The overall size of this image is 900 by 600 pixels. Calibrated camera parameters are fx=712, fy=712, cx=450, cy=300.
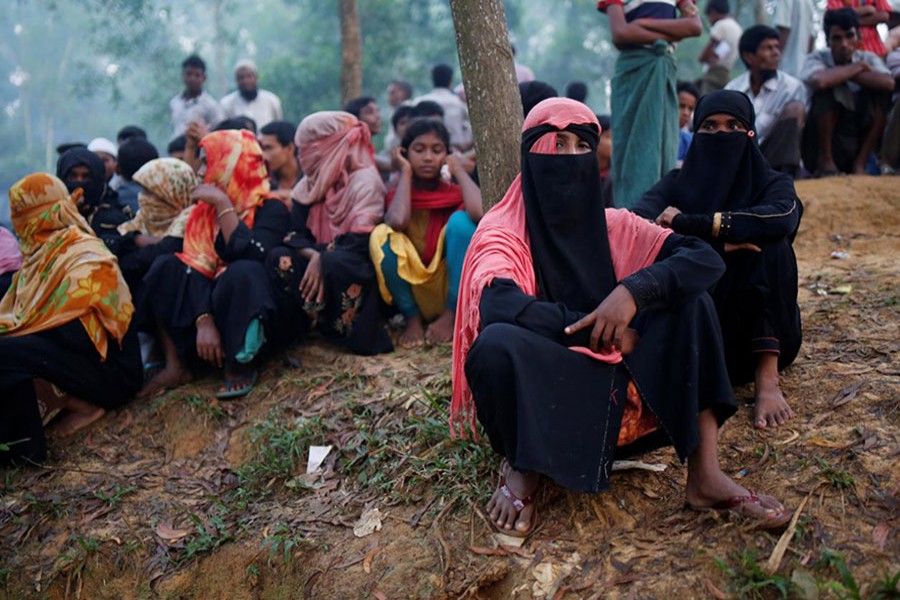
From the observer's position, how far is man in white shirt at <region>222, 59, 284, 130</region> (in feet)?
30.2

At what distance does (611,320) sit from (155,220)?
424 cm

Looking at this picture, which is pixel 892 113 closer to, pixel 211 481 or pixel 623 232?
pixel 623 232

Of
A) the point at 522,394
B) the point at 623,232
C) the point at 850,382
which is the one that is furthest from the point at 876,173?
the point at 522,394

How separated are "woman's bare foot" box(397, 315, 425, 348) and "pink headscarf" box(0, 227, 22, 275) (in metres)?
2.90

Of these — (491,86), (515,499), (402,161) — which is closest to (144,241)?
(402,161)

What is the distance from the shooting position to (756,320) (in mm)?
3350

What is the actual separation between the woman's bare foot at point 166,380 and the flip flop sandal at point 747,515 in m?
3.77

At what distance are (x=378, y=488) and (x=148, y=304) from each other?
9.00ft

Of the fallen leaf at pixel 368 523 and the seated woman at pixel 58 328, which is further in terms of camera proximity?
the seated woman at pixel 58 328

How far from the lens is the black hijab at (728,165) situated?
350 centimetres

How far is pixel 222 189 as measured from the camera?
5262 millimetres

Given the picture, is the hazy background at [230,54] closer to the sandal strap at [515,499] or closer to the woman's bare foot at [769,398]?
the woman's bare foot at [769,398]

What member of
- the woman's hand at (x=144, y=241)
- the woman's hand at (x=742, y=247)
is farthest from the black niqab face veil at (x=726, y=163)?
the woman's hand at (x=144, y=241)

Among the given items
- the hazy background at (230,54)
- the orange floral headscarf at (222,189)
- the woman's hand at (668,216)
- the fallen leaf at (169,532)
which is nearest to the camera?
the woman's hand at (668,216)
